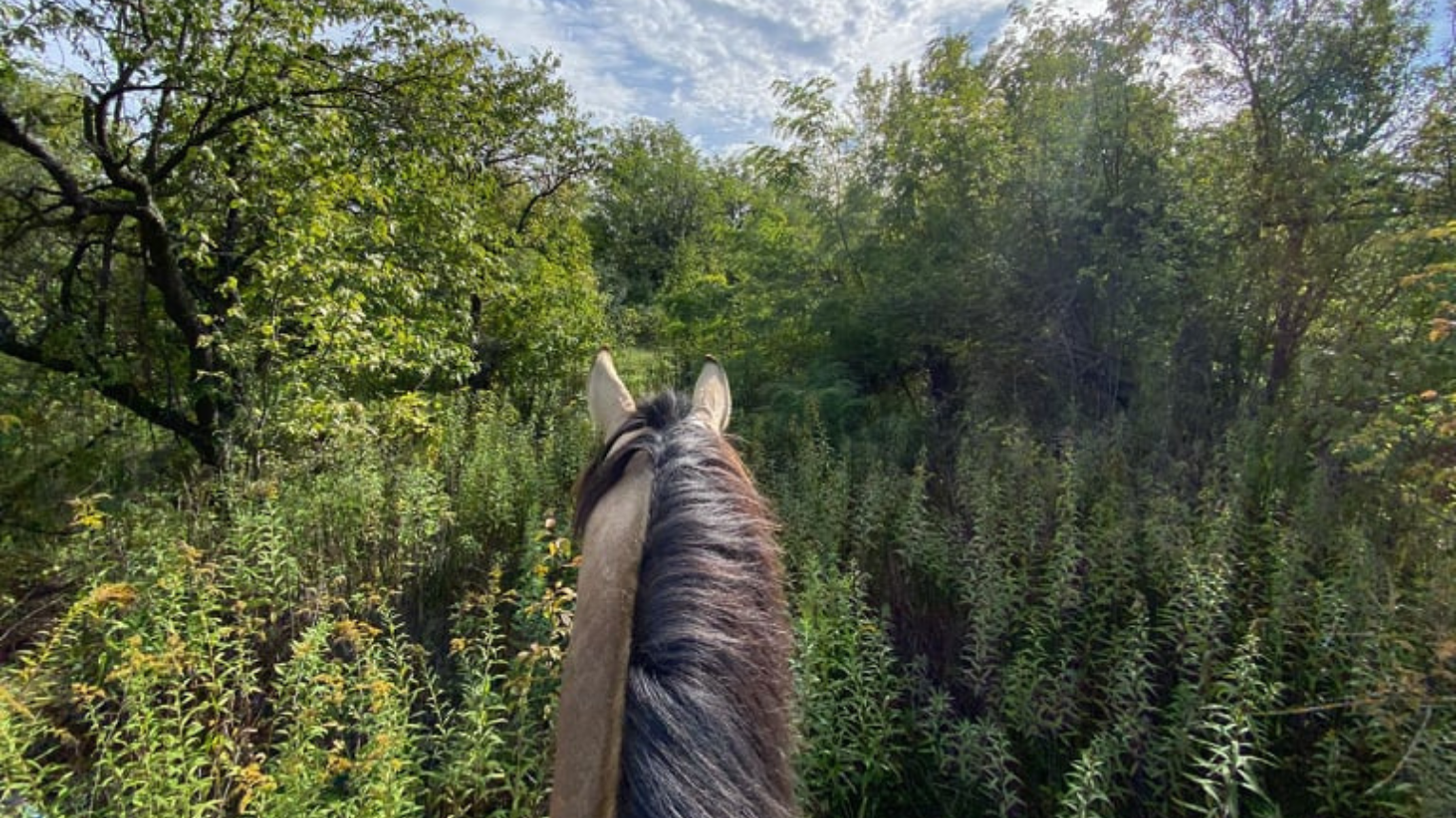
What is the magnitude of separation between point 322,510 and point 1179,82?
627cm

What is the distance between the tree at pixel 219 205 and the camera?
341 centimetres

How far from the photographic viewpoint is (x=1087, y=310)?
15.5 ft

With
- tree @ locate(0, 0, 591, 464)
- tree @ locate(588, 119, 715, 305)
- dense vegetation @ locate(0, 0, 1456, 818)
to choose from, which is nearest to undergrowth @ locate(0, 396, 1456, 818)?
dense vegetation @ locate(0, 0, 1456, 818)

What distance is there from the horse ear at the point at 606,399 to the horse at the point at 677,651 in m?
0.27

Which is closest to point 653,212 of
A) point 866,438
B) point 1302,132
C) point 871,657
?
point 866,438

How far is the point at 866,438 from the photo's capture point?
5.25m

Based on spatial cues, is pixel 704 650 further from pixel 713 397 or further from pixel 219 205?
pixel 219 205

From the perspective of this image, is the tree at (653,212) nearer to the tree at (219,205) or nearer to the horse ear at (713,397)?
the tree at (219,205)

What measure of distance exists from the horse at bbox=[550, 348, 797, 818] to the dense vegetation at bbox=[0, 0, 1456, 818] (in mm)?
1082

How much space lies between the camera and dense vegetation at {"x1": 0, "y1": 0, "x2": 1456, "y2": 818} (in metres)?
1.78

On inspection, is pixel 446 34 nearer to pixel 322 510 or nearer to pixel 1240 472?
pixel 322 510

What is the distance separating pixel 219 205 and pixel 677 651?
4.96 meters

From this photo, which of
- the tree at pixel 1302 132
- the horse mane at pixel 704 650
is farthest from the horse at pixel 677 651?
the tree at pixel 1302 132

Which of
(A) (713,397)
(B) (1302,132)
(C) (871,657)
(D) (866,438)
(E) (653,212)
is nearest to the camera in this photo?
(A) (713,397)
